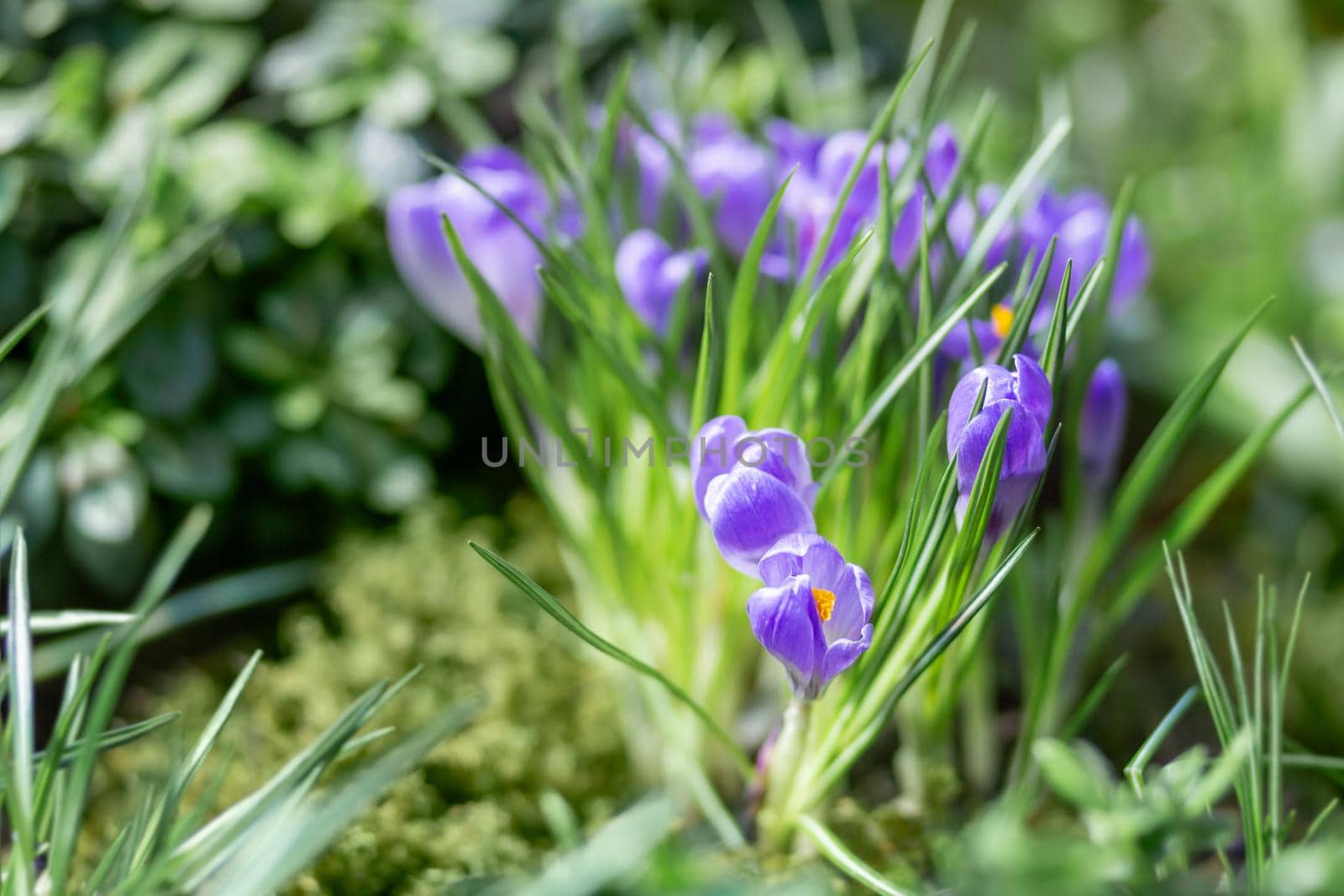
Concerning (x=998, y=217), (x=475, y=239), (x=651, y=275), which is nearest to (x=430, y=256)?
(x=475, y=239)

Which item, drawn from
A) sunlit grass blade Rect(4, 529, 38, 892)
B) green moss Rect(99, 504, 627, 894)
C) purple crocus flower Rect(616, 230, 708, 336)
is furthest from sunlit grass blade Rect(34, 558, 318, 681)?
purple crocus flower Rect(616, 230, 708, 336)

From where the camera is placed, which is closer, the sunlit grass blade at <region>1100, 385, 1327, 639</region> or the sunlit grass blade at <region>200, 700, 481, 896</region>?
the sunlit grass blade at <region>200, 700, 481, 896</region>

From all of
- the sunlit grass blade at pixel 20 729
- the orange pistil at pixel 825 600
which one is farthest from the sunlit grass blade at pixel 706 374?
the sunlit grass blade at pixel 20 729

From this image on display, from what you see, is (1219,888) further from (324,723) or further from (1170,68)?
(1170,68)

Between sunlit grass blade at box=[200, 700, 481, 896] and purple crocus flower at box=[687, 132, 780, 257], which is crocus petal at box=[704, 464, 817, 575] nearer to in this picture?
sunlit grass blade at box=[200, 700, 481, 896]

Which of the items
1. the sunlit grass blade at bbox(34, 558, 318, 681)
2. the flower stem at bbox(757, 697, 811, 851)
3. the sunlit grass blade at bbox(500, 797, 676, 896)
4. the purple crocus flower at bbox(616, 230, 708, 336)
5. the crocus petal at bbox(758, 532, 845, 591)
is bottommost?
the sunlit grass blade at bbox(34, 558, 318, 681)

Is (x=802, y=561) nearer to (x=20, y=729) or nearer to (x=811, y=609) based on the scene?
(x=811, y=609)

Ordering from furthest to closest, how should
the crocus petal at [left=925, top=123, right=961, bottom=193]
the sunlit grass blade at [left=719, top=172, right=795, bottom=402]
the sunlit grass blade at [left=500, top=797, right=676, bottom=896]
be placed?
the crocus petal at [left=925, top=123, right=961, bottom=193] < the sunlit grass blade at [left=719, top=172, right=795, bottom=402] < the sunlit grass blade at [left=500, top=797, right=676, bottom=896]
